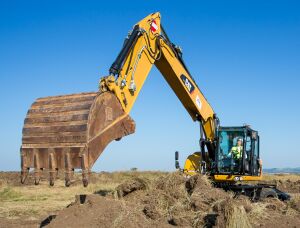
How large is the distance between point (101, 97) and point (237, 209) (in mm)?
3395

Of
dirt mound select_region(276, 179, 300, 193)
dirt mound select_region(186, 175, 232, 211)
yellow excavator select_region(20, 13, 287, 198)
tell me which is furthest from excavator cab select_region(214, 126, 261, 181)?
dirt mound select_region(276, 179, 300, 193)

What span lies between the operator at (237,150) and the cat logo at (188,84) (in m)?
2.02

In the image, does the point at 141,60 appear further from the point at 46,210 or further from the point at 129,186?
the point at 46,210

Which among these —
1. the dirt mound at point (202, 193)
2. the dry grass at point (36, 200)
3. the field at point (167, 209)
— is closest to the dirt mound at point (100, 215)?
the field at point (167, 209)

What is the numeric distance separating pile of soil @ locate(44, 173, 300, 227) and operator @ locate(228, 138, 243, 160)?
2005 millimetres

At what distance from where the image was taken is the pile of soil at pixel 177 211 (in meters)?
9.25

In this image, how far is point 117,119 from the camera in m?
9.56

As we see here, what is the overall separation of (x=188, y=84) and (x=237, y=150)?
240 cm

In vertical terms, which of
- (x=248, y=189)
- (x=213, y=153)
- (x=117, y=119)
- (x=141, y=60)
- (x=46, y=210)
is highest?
(x=141, y=60)

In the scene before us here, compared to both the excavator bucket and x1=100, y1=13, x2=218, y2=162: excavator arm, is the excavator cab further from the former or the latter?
the excavator bucket

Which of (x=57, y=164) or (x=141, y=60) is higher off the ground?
(x=141, y=60)

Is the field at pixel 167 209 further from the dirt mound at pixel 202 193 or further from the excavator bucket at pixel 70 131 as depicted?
the excavator bucket at pixel 70 131

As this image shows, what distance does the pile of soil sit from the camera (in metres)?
9.25

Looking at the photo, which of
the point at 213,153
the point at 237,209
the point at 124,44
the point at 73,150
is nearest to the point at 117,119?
the point at 73,150
